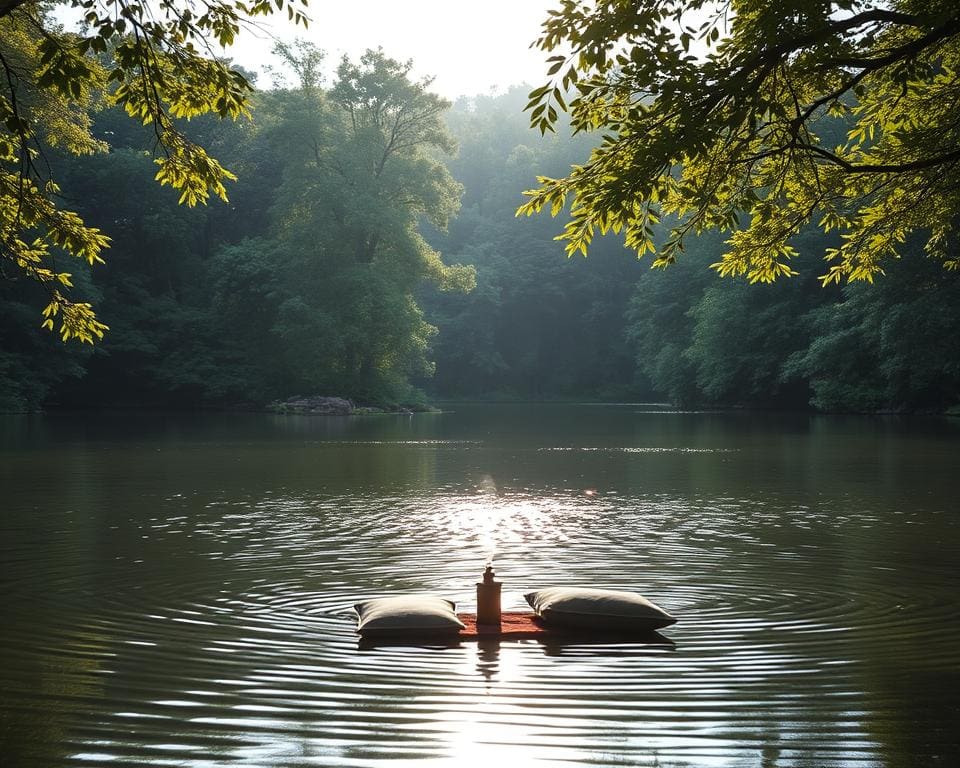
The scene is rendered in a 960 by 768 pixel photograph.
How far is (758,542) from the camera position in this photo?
12977 mm

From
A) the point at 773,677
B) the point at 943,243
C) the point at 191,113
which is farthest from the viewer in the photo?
the point at 943,243

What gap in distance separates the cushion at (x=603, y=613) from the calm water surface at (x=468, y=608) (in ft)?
0.88

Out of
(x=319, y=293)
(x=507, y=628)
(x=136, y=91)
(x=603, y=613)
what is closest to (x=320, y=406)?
(x=319, y=293)

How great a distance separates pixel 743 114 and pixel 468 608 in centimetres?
496

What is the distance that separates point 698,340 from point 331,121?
23380 mm

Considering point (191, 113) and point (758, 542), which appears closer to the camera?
point (191, 113)

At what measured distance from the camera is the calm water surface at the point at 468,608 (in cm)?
571

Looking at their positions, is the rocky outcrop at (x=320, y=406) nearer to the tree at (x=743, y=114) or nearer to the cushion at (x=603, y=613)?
the tree at (x=743, y=114)

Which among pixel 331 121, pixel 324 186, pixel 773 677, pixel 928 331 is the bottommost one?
pixel 773 677

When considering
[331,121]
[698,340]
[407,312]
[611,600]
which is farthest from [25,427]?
[698,340]

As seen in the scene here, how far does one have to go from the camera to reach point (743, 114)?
32.6 feet

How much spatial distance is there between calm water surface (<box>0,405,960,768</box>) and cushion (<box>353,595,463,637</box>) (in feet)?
0.94

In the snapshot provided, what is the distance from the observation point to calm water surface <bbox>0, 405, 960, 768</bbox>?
5.71 m

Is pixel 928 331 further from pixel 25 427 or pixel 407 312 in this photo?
pixel 25 427
